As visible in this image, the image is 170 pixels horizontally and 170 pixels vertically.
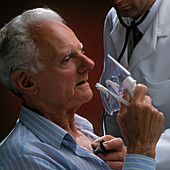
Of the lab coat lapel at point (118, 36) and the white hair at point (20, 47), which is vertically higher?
the white hair at point (20, 47)

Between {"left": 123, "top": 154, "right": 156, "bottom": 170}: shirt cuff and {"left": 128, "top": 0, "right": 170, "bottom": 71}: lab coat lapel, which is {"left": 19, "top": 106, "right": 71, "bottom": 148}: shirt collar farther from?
{"left": 128, "top": 0, "right": 170, "bottom": 71}: lab coat lapel

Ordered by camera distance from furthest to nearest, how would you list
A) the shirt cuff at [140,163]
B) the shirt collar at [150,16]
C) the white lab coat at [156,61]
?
the shirt collar at [150,16] → the white lab coat at [156,61] → the shirt cuff at [140,163]

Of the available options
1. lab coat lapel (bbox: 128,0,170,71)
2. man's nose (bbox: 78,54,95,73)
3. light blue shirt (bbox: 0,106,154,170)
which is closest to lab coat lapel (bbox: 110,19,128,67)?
lab coat lapel (bbox: 128,0,170,71)

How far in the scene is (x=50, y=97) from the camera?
134 cm

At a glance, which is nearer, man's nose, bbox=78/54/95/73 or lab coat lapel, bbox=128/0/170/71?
man's nose, bbox=78/54/95/73

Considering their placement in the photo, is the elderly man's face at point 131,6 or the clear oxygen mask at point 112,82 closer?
the clear oxygen mask at point 112,82

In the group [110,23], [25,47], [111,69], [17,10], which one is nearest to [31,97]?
[25,47]

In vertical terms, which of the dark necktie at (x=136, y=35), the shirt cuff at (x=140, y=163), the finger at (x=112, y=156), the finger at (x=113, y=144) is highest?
the dark necktie at (x=136, y=35)

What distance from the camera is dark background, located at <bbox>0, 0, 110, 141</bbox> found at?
3086mm

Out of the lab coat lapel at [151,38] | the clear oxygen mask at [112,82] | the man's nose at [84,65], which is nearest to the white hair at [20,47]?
the man's nose at [84,65]

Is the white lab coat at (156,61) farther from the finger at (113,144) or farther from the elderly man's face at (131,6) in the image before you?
the finger at (113,144)

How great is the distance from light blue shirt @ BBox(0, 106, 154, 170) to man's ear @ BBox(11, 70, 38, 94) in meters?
0.10

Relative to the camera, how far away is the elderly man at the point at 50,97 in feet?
3.86

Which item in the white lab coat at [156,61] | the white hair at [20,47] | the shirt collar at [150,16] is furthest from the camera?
the shirt collar at [150,16]
